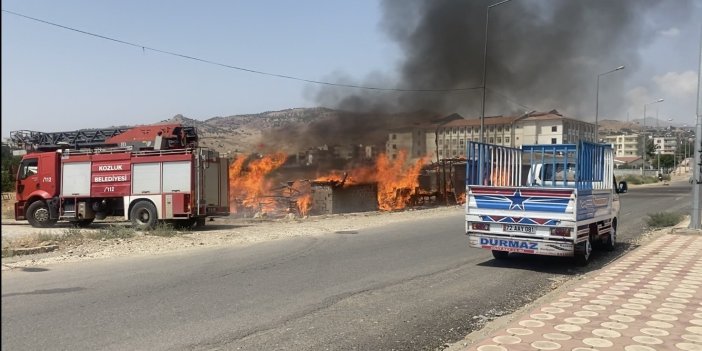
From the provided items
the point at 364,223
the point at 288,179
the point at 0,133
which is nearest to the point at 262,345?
the point at 0,133

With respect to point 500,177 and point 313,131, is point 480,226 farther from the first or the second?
point 313,131

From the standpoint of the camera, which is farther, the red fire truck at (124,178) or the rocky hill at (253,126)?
the rocky hill at (253,126)

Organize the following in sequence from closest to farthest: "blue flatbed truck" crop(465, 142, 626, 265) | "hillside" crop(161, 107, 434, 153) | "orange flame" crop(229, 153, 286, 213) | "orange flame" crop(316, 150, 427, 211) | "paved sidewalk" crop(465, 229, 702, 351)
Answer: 1. "paved sidewalk" crop(465, 229, 702, 351)
2. "blue flatbed truck" crop(465, 142, 626, 265)
3. "orange flame" crop(229, 153, 286, 213)
4. "orange flame" crop(316, 150, 427, 211)
5. "hillside" crop(161, 107, 434, 153)

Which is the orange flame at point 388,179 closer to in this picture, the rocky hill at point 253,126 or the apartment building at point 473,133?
the apartment building at point 473,133

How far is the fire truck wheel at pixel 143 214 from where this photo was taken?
14491 millimetres

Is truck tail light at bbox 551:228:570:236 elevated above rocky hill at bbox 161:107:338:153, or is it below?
below

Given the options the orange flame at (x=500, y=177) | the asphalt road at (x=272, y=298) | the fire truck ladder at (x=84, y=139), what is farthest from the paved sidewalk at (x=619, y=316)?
the fire truck ladder at (x=84, y=139)

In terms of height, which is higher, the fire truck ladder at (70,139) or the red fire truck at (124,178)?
the fire truck ladder at (70,139)

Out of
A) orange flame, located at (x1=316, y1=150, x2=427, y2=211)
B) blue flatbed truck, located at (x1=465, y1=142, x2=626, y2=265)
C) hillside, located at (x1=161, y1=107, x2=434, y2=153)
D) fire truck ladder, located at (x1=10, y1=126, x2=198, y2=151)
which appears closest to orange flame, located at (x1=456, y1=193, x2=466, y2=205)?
orange flame, located at (x1=316, y1=150, x2=427, y2=211)

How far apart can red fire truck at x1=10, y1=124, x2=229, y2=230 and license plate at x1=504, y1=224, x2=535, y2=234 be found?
357 inches

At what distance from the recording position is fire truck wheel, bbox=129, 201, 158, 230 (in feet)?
47.5

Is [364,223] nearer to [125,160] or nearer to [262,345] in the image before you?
[125,160]

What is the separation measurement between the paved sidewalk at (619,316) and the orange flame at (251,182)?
Answer: 16.3 meters

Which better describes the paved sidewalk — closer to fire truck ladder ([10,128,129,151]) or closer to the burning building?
fire truck ladder ([10,128,129,151])
